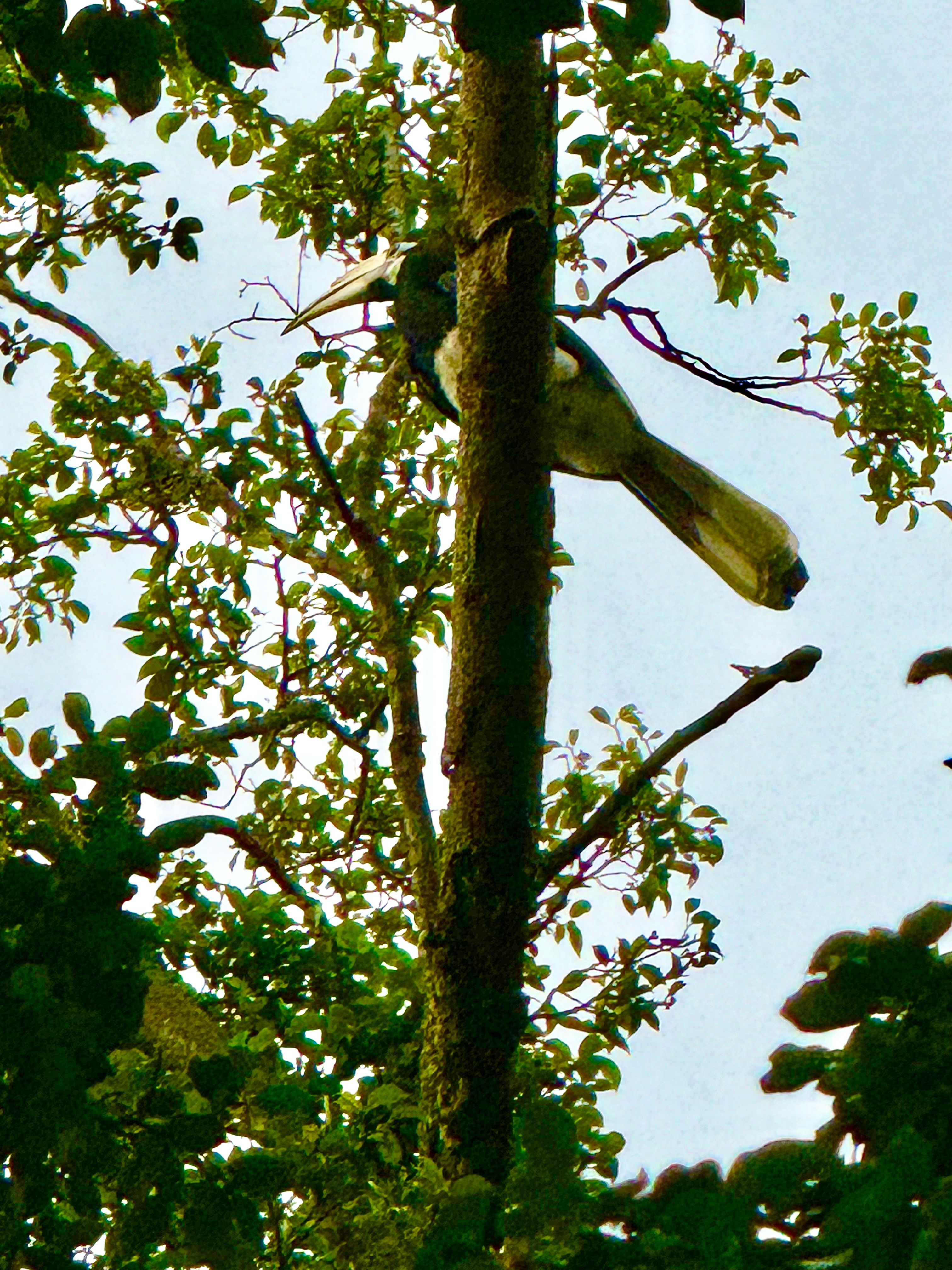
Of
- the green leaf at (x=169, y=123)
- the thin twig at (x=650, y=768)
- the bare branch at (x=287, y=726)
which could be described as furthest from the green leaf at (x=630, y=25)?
the green leaf at (x=169, y=123)

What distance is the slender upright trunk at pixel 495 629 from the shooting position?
6.07 feet

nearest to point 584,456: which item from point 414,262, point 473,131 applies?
point 414,262

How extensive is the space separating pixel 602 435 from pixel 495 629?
38.9 inches

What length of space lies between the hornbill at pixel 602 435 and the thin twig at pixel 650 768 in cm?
53

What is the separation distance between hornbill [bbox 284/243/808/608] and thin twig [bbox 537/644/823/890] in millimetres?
527

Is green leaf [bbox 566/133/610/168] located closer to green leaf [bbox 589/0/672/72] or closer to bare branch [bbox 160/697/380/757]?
bare branch [bbox 160/697/380/757]

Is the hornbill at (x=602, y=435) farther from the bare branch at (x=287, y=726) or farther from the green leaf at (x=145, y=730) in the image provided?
the green leaf at (x=145, y=730)

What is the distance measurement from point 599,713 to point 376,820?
54cm

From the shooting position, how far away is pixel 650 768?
1.96 metres

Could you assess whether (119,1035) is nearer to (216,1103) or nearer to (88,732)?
(216,1103)

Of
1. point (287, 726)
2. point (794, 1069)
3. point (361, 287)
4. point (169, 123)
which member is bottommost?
point (794, 1069)

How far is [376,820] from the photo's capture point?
3.11 m

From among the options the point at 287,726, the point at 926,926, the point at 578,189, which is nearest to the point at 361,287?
the point at 578,189

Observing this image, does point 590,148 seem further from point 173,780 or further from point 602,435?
point 173,780
